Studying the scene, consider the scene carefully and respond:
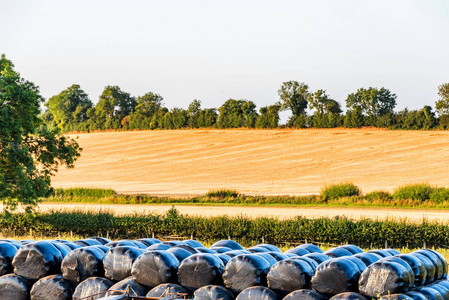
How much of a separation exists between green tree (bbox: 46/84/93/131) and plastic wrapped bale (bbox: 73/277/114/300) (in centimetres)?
10743

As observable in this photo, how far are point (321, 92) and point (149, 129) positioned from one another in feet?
102

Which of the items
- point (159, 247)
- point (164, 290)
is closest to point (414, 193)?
point (159, 247)

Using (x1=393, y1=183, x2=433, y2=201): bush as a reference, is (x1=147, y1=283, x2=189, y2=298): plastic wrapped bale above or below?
above

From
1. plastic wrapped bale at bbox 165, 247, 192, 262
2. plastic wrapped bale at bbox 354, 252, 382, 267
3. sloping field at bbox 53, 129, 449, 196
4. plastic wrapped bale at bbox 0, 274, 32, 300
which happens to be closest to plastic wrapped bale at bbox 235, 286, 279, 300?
plastic wrapped bale at bbox 165, 247, 192, 262

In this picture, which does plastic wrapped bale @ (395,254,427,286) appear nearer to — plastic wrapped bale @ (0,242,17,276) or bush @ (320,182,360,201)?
plastic wrapped bale @ (0,242,17,276)

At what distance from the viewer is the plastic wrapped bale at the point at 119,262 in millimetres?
11844

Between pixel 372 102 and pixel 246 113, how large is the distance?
20.6 meters

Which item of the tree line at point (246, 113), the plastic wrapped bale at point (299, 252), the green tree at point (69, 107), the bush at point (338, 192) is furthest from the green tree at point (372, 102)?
the plastic wrapped bale at point (299, 252)

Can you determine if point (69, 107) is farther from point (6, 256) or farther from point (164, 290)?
point (164, 290)

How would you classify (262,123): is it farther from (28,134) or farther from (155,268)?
(155,268)

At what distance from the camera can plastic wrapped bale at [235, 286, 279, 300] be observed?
10.6 metres

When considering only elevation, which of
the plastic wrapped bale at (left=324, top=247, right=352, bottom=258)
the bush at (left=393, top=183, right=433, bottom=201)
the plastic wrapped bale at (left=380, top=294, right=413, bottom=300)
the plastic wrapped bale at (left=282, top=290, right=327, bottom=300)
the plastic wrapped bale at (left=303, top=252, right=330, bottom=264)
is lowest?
the bush at (left=393, top=183, right=433, bottom=201)

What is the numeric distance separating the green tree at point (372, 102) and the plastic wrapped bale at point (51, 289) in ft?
261

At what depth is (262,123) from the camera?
93125 millimetres
